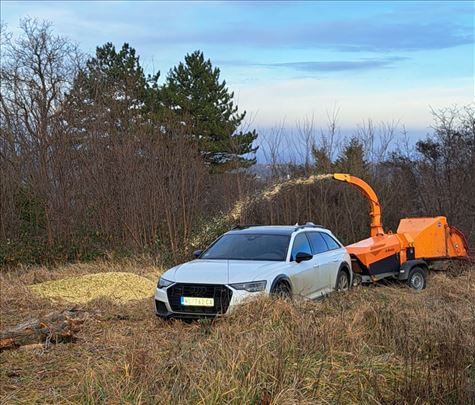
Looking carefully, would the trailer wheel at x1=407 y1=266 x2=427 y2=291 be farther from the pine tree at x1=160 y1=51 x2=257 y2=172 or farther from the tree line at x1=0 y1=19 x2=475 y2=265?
the pine tree at x1=160 y1=51 x2=257 y2=172

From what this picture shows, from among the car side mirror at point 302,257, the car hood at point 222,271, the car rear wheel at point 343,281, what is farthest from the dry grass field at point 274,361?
the car rear wheel at point 343,281

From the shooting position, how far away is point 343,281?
12273 mm

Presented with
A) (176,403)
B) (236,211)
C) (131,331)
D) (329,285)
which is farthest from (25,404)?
(236,211)

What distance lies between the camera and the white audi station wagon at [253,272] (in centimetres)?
946

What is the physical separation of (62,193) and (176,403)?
47.6 ft

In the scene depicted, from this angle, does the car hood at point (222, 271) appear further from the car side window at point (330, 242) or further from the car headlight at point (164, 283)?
the car side window at point (330, 242)

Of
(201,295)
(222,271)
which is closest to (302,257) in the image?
(222,271)

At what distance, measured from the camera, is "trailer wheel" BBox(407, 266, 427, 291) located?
539 inches

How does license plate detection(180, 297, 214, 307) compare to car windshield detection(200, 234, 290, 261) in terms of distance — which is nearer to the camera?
license plate detection(180, 297, 214, 307)

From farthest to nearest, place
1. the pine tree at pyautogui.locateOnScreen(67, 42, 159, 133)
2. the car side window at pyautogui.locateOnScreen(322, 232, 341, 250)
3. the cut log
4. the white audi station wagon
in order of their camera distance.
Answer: the pine tree at pyautogui.locateOnScreen(67, 42, 159, 133) → the car side window at pyautogui.locateOnScreen(322, 232, 341, 250) → the white audi station wagon → the cut log

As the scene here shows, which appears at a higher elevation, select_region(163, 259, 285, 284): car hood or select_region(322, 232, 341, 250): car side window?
select_region(322, 232, 341, 250): car side window

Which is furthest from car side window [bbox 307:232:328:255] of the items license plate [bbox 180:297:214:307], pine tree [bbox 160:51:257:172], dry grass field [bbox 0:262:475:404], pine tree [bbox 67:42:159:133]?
pine tree [bbox 160:51:257:172]

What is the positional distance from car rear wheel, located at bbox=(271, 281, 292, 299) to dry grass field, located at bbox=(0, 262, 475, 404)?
2.01ft

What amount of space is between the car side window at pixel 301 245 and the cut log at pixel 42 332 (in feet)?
13.3
